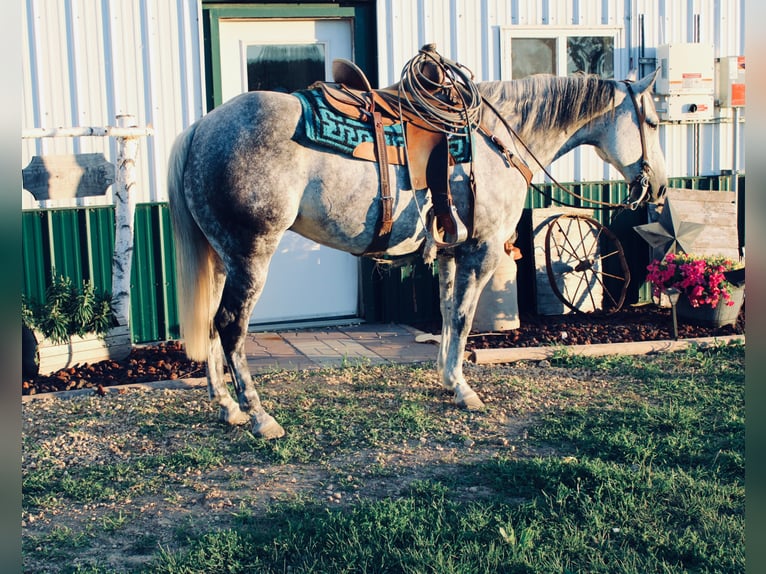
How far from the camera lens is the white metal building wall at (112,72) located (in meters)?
6.94

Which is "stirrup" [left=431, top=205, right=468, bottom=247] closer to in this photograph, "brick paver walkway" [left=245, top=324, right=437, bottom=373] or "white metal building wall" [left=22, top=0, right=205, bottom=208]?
"brick paver walkway" [left=245, top=324, right=437, bottom=373]

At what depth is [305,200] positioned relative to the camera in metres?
4.63

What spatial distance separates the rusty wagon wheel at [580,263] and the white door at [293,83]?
6.90 feet

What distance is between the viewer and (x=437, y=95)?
4988 mm

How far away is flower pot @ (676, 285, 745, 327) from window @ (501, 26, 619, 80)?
2763 mm

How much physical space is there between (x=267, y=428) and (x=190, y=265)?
3.64 ft

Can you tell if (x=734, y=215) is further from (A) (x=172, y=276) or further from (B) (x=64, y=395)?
(B) (x=64, y=395)

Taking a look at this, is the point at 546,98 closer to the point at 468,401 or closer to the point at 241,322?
the point at 468,401

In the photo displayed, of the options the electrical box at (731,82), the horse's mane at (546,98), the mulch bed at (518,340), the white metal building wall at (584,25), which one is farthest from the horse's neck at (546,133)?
the electrical box at (731,82)

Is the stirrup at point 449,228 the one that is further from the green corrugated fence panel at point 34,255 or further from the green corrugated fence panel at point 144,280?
the green corrugated fence panel at point 34,255

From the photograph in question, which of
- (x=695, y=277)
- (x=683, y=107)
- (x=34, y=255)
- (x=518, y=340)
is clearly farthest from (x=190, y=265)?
(x=683, y=107)

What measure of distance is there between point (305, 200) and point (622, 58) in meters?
5.46

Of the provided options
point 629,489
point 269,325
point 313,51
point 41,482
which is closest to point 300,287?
point 269,325

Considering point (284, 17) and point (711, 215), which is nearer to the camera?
point (284, 17)
